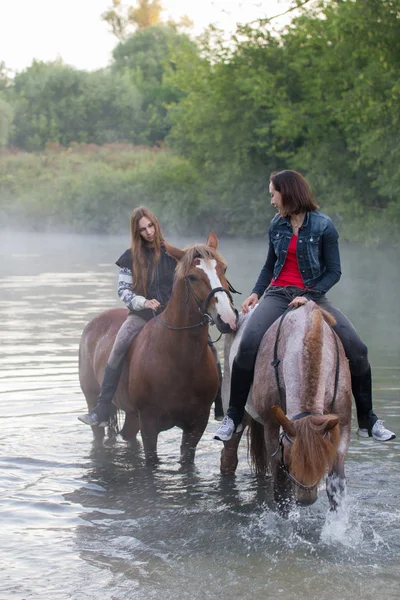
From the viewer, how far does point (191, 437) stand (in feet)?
26.1

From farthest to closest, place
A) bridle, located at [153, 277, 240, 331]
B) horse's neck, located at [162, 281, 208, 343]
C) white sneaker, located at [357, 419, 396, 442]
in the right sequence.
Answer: horse's neck, located at [162, 281, 208, 343] → bridle, located at [153, 277, 240, 331] → white sneaker, located at [357, 419, 396, 442]

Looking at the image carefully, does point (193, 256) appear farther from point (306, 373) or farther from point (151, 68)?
point (151, 68)

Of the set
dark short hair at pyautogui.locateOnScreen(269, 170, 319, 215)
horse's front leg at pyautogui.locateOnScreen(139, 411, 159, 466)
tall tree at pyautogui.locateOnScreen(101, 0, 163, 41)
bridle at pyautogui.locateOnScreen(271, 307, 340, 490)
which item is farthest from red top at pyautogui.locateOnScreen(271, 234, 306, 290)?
tall tree at pyautogui.locateOnScreen(101, 0, 163, 41)

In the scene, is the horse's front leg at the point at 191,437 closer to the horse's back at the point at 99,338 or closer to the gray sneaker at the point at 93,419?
the gray sneaker at the point at 93,419

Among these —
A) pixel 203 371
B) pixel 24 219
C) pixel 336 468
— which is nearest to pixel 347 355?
pixel 336 468

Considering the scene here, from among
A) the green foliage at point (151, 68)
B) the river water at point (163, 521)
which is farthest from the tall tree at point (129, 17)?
the river water at point (163, 521)

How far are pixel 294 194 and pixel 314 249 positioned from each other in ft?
1.37

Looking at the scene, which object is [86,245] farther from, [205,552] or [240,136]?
[205,552]

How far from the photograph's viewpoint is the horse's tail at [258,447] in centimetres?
Result: 753

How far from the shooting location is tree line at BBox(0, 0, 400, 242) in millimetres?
25891

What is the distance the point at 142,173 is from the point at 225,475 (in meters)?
44.5

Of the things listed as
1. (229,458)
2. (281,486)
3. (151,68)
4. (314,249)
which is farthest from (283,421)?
(151,68)

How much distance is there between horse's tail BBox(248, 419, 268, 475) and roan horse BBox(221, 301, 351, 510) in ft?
2.26

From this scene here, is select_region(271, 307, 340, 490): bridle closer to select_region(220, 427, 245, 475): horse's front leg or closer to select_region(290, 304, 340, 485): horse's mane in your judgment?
select_region(290, 304, 340, 485): horse's mane
